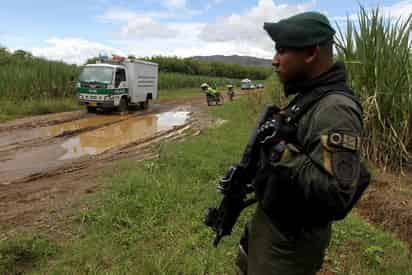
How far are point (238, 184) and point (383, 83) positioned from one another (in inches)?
213

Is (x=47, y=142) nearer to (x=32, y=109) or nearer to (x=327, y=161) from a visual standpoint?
(x=32, y=109)

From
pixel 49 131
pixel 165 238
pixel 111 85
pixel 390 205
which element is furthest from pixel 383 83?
pixel 111 85

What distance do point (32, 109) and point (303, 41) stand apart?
51.5 ft

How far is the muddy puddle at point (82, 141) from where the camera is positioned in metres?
7.48

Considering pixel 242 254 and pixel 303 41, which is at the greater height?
pixel 303 41

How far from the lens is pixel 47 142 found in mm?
9938

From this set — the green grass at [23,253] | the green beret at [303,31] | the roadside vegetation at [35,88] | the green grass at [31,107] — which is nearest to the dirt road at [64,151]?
the green grass at [23,253]

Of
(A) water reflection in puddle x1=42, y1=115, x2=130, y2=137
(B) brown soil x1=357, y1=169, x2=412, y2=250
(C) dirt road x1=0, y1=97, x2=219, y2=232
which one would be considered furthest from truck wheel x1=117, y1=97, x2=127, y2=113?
(B) brown soil x1=357, y1=169, x2=412, y2=250

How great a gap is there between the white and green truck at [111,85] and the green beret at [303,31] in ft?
47.8

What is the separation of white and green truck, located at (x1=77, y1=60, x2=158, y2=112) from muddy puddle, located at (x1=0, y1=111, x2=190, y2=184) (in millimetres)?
1077

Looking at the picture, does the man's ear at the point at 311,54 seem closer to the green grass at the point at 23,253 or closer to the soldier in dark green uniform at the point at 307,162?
the soldier in dark green uniform at the point at 307,162

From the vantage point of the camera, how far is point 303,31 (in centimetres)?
163

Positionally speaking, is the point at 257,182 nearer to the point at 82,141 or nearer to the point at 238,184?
the point at 238,184

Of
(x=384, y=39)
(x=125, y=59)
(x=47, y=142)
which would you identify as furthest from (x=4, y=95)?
(x=384, y=39)
